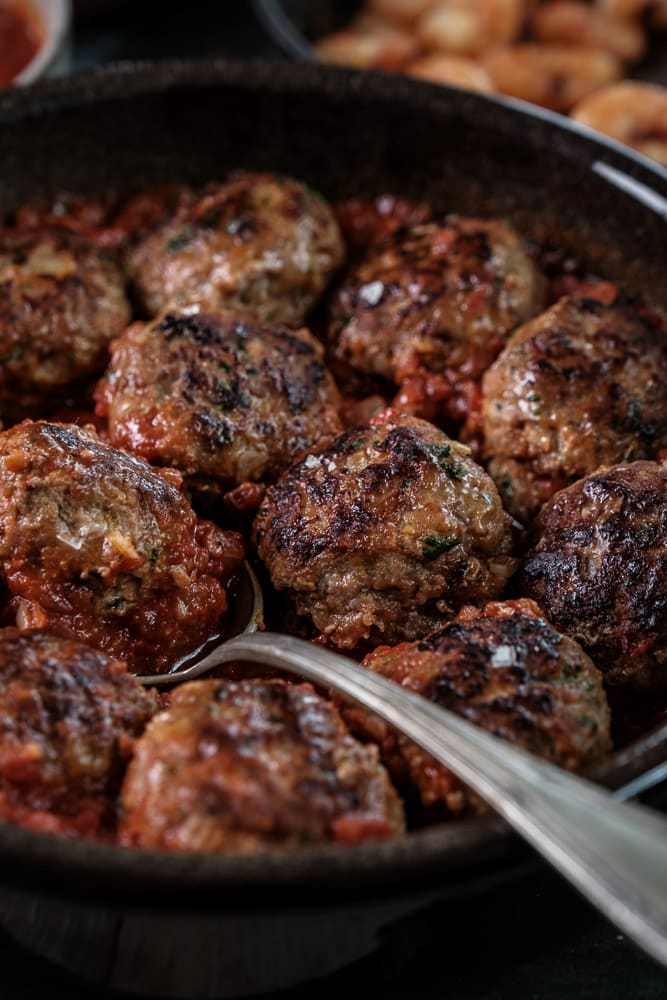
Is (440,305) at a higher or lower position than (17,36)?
higher

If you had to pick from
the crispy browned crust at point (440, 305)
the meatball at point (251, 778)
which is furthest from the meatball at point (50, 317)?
the meatball at point (251, 778)

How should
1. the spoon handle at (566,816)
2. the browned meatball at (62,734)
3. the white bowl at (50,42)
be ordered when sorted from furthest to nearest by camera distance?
the white bowl at (50,42) → the browned meatball at (62,734) → the spoon handle at (566,816)

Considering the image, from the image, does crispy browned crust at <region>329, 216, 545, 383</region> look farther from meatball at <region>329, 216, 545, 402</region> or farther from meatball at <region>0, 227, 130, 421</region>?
meatball at <region>0, 227, 130, 421</region>

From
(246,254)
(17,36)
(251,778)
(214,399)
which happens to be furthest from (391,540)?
(17,36)

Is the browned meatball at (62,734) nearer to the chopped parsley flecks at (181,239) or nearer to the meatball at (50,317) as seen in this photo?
the meatball at (50,317)

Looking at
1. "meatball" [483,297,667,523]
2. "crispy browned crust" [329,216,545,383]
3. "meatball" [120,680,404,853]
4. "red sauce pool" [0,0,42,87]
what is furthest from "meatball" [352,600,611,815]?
"red sauce pool" [0,0,42,87]

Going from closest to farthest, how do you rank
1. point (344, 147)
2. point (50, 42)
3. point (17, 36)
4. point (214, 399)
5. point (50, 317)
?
point (214, 399)
point (50, 317)
point (344, 147)
point (50, 42)
point (17, 36)

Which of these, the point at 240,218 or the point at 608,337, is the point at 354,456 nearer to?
the point at 608,337

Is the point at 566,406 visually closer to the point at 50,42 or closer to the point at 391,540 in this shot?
the point at 391,540
